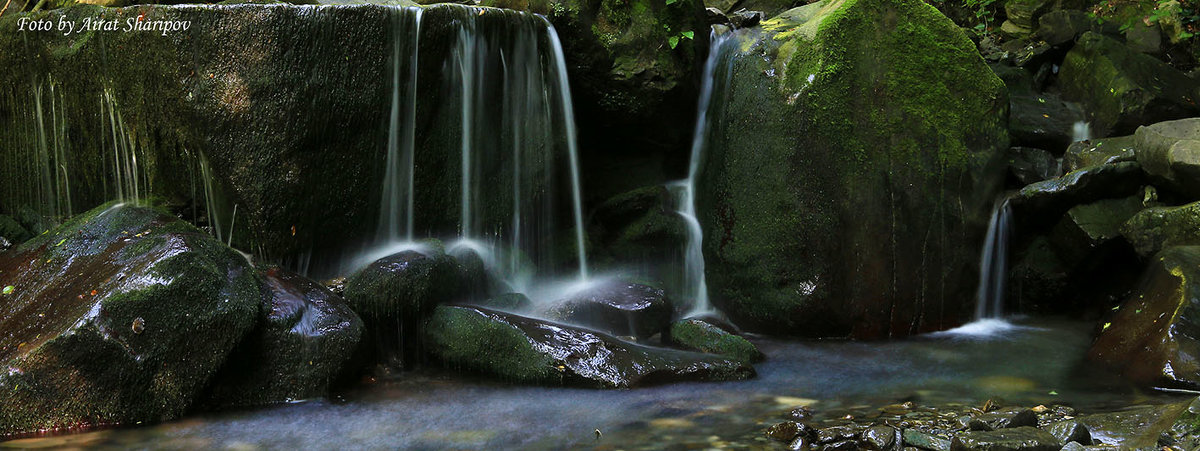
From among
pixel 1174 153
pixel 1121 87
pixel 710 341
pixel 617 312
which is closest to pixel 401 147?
pixel 617 312

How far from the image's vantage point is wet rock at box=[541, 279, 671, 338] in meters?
6.45

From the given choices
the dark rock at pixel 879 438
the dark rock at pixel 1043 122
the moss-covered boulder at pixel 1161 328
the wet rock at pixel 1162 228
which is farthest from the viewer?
the dark rock at pixel 1043 122

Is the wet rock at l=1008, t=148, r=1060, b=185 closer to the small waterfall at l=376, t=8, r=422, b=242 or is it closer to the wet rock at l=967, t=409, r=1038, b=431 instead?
the wet rock at l=967, t=409, r=1038, b=431

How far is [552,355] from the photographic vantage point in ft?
Answer: 18.0

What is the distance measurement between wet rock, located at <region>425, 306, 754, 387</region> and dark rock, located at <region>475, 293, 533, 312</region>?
65 centimetres

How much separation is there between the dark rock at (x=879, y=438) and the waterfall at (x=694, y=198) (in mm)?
3244

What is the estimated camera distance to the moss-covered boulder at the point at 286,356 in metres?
4.98

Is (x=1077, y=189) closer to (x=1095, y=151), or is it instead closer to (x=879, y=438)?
(x=1095, y=151)

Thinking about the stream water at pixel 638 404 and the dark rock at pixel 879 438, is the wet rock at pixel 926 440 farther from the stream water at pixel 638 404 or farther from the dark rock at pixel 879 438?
the stream water at pixel 638 404

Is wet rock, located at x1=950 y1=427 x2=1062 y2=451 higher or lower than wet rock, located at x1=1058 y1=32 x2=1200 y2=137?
above

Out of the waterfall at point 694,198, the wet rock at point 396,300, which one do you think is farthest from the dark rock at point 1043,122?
the wet rock at point 396,300

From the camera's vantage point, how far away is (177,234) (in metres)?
5.29

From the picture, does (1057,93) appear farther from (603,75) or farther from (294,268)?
(294,268)

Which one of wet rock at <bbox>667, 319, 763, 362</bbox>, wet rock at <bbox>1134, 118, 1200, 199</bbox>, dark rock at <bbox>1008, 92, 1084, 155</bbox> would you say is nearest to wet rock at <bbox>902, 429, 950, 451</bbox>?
wet rock at <bbox>667, 319, 763, 362</bbox>
